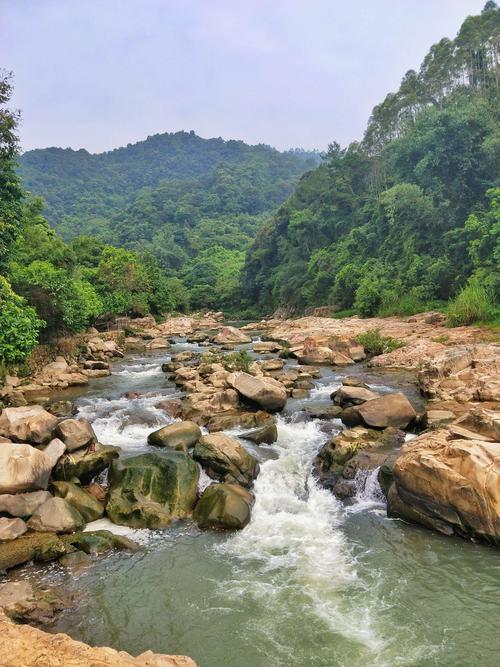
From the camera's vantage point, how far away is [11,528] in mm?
9164

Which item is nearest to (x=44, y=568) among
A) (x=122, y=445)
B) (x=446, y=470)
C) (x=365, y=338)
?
(x=122, y=445)

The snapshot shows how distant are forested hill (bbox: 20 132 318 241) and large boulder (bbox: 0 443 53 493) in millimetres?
89718

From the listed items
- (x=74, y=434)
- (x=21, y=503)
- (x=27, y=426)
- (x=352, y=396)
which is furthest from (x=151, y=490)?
(x=352, y=396)

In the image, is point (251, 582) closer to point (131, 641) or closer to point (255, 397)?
point (131, 641)

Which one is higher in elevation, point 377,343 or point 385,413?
point 377,343

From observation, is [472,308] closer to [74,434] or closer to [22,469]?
[74,434]

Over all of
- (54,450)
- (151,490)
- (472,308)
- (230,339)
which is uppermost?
(472,308)

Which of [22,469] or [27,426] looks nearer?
[22,469]

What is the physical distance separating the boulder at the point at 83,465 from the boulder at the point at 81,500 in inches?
18.6

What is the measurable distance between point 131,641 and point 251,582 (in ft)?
6.96

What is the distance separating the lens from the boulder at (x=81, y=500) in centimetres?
1014

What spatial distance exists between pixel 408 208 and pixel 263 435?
107ft

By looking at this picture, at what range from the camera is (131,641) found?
686 cm

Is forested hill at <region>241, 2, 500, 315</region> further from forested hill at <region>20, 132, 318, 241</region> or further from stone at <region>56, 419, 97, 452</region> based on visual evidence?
forested hill at <region>20, 132, 318, 241</region>
